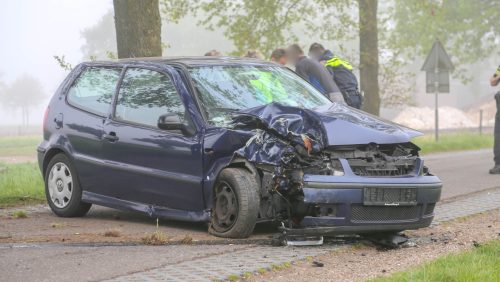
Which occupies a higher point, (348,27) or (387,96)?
(348,27)

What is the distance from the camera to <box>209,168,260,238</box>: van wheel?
7840 mm

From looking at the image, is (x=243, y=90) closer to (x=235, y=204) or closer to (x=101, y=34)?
(x=235, y=204)

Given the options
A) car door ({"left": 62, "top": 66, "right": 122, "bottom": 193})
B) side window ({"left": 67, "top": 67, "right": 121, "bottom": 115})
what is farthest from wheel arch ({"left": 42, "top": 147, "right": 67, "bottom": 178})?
side window ({"left": 67, "top": 67, "right": 121, "bottom": 115})

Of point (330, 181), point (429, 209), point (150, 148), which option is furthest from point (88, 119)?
point (429, 209)

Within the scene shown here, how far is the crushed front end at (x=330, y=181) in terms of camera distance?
7621 mm

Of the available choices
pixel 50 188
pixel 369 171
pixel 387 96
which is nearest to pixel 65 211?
pixel 50 188

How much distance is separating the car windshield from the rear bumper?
1.24 m

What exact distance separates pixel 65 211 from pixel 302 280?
4.28 meters

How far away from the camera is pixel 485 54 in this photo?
167 feet

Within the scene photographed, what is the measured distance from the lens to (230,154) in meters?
8.23

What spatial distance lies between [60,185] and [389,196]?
148 inches

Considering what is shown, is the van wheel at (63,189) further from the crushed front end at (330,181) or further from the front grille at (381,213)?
the front grille at (381,213)

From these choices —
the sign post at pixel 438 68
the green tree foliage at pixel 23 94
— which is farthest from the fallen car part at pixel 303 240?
the green tree foliage at pixel 23 94

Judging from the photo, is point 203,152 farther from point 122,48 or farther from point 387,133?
point 122,48
